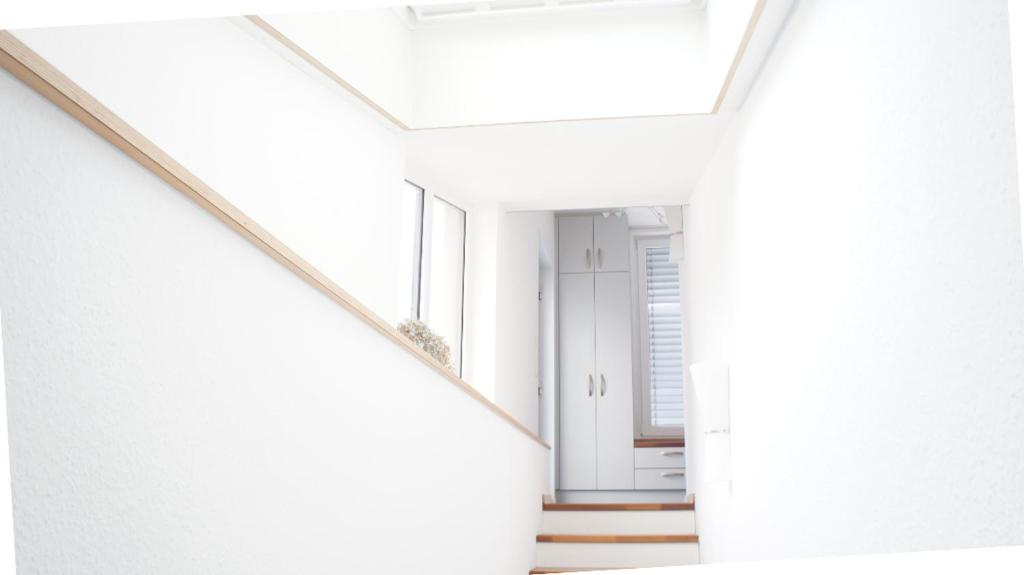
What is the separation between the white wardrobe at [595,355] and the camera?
272 inches

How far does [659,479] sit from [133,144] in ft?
20.1

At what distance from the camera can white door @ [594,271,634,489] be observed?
688 cm

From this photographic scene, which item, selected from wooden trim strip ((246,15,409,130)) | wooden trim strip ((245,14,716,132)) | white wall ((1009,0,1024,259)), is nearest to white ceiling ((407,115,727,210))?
wooden trim strip ((245,14,716,132))

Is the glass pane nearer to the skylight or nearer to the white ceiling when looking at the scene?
the white ceiling

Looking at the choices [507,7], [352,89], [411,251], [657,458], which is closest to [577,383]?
[657,458]

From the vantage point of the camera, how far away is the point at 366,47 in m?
3.47

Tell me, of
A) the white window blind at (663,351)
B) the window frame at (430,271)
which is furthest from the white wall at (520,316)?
the white window blind at (663,351)

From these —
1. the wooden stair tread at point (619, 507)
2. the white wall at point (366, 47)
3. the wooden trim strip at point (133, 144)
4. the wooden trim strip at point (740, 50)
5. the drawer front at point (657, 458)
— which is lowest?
the wooden stair tread at point (619, 507)

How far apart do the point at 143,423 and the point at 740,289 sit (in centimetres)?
266

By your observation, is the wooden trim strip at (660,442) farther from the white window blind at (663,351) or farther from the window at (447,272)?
the window at (447,272)

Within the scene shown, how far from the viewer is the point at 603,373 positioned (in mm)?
7066

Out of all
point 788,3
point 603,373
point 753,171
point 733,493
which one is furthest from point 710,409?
point 603,373

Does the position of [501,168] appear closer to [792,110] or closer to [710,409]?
[710,409]

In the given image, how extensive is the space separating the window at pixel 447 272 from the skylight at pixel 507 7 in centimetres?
125
